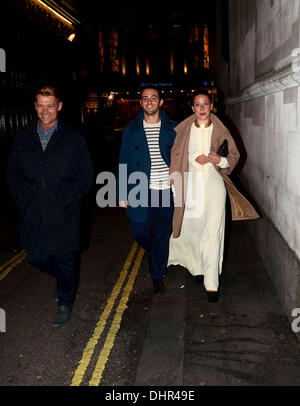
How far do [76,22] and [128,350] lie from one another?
20.1m

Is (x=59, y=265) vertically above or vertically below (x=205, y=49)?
below

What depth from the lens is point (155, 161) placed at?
4781mm

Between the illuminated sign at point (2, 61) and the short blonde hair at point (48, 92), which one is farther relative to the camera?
the illuminated sign at point (2, 61)

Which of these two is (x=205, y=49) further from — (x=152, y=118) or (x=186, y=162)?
(x=186, y=162)

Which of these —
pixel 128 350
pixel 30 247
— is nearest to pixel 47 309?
pixel 30 247

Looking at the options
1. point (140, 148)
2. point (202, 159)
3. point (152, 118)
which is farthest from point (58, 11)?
point (202, 159)

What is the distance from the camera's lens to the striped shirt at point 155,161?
4.76 metres

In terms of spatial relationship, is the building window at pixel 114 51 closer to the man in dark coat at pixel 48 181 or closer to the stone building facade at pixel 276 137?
the stone building facade at pixel 276 137

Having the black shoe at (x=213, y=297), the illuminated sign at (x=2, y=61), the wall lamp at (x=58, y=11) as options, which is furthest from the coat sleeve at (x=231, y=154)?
the wall lamp at (x=58, y=11)

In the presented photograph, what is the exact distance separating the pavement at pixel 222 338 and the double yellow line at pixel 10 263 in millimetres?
2451

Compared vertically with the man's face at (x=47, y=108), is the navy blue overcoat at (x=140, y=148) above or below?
below

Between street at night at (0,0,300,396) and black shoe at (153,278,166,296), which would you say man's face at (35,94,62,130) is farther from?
black shoe at (153,278,166,296)

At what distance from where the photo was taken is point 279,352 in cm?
369

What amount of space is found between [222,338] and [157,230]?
153 centimetres
